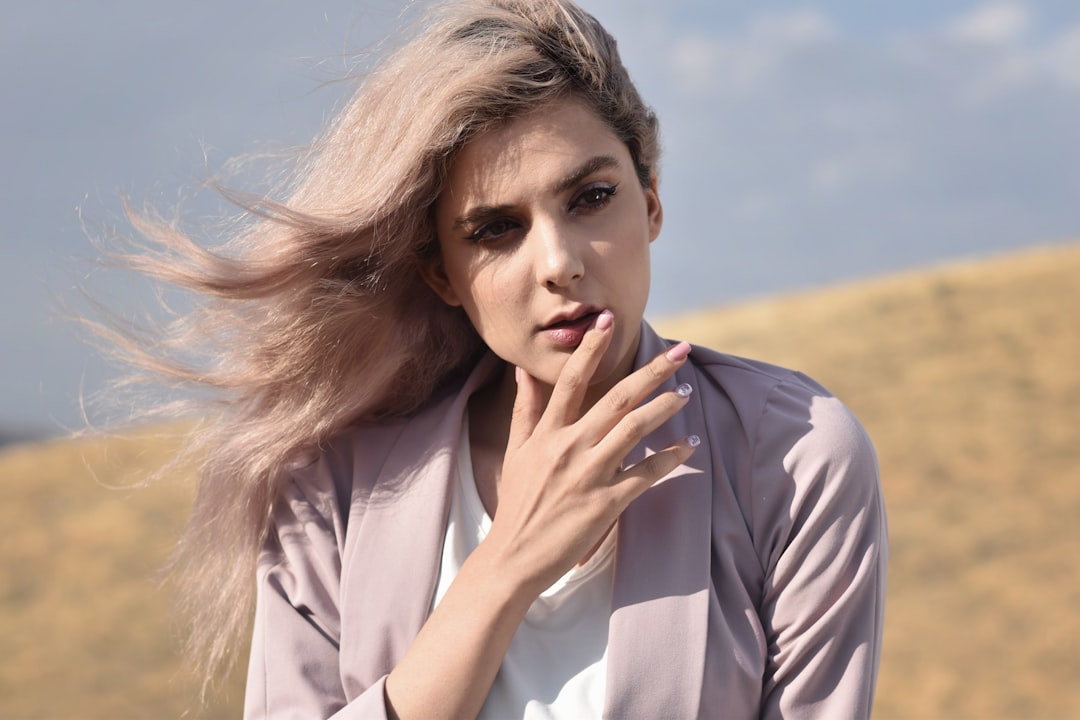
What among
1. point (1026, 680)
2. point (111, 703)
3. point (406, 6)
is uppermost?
point (406, 6)

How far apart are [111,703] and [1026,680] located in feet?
22.3

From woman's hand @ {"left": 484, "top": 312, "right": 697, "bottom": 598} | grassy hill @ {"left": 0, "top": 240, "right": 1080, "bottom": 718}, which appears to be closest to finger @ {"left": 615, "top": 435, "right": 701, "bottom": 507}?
woman's hand @ {"left": 484, "top": 312, "right": 697, "bottom": 598}

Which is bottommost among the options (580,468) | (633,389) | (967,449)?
(580,468)

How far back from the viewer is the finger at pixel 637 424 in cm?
188

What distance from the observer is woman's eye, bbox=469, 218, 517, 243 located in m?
2.04

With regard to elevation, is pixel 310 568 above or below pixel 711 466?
below

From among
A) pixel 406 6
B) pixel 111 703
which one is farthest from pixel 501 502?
pixel 111 703

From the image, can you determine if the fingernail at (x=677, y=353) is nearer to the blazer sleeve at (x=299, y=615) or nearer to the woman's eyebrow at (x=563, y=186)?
the woman's eyebrow at (x=563, y=186)

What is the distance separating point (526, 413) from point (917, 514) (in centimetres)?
893

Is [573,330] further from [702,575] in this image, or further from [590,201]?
[702,575]

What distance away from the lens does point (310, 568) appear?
223cm

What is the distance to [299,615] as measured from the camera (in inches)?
85.6

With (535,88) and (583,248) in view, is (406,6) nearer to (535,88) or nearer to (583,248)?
(535,88)

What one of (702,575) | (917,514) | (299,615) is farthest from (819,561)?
(917,514)
